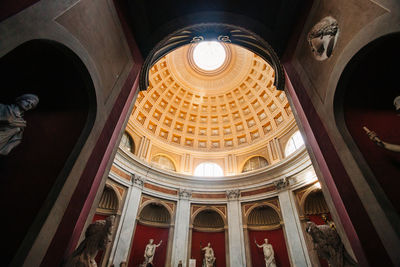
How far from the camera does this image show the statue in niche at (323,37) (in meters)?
3.47

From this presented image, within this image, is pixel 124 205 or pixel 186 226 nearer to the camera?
pixel 124 205

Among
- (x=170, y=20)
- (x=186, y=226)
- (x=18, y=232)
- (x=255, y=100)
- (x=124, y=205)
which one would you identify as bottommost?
(x=18, y=232)

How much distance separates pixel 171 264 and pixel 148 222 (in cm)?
299

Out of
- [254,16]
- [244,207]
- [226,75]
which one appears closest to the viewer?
[254,16]

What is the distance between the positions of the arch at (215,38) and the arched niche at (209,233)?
1075cm

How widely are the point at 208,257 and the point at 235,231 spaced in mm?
2421

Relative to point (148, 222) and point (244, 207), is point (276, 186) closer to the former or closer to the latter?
point (244, 207)

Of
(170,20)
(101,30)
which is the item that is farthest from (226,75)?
(101,30)

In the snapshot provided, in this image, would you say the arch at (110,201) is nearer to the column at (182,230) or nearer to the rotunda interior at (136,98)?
the rotunda interior at (136,98)

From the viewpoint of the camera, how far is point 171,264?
10.4 metres

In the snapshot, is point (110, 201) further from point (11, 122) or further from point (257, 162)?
point (257, 162)

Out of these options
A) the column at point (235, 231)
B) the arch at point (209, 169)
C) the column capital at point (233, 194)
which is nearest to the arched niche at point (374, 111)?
the column at point (235, 231)

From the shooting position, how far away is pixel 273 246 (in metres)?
11.1

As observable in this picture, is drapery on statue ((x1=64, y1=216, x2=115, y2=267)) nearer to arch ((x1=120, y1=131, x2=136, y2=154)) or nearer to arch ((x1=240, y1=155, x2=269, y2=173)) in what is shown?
arch ((x1=120, y1=131, x2=136, y2=154))
